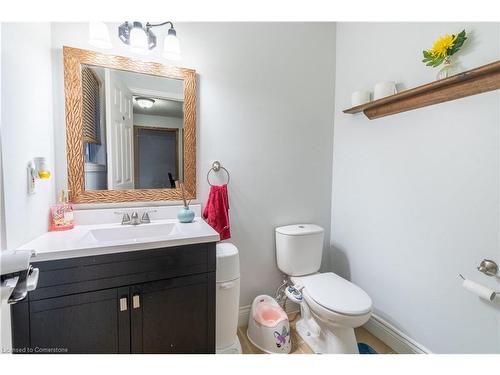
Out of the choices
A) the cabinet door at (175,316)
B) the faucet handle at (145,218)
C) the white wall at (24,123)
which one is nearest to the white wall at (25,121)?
the white wall at (24,123)

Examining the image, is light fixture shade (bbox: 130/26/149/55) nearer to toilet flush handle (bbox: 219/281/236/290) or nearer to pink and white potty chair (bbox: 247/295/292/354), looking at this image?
toilet flush handle (bbox: 219/281/236/290)

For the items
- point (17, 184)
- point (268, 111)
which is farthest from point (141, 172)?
point (268, 111)

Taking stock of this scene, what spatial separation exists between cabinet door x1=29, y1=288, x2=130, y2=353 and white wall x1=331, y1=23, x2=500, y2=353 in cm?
162

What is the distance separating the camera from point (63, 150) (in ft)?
4.25

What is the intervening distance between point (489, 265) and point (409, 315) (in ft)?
1.98

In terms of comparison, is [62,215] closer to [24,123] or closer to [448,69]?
[24,123]

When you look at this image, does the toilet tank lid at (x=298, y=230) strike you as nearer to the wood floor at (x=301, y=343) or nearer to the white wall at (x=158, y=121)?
the wood floor at (x=301, y=343)

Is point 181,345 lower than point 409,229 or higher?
lower

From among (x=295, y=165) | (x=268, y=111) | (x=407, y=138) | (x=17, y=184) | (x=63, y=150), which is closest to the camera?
(x=17, y=184)

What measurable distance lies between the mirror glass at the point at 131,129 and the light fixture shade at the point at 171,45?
159 millimetres

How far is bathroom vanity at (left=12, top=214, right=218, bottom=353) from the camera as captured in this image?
94 centimetres

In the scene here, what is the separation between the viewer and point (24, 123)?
3.31 ft

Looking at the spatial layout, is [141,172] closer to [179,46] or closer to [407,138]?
[179,46]

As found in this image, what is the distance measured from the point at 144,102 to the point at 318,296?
63.6 inches
